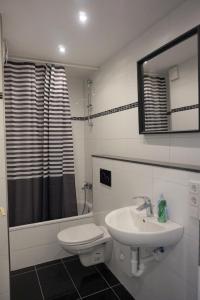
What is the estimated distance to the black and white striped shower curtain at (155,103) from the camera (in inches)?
70.7

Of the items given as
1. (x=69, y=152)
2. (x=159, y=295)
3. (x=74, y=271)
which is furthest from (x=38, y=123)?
(x=159, y=295)

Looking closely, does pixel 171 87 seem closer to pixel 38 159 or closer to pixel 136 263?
pixel 136 263

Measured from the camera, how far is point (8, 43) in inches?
85.7

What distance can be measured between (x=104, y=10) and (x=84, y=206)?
2.48 metres

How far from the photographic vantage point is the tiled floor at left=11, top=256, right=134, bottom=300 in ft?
6.43

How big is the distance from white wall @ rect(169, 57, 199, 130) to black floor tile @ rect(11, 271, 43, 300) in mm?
1921

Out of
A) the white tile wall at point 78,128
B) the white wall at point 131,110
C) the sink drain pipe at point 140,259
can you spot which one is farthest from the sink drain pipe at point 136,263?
the white tile wall at point 78,128

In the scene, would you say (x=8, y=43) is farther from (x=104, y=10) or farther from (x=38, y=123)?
(x=104, y=10)

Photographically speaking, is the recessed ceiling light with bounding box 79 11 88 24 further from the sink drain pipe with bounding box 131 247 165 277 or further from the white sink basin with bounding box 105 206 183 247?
the sink drain pipe with bounding box 131 247 165 277

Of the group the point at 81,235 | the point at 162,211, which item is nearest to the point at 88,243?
the point at 81,235

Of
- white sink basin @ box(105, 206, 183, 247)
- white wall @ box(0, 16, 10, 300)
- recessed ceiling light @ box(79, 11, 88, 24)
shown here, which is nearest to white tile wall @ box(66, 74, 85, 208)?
recessed ceiling light @ box(79, 11, 88, 24)

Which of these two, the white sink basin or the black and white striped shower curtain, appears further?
the black and white striped shower curtain

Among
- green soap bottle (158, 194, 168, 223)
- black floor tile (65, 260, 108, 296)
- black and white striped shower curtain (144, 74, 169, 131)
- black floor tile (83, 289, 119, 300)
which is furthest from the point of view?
black floor tile (65, 260, 108, 296)

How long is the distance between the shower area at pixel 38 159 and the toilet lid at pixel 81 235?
0.41 m
